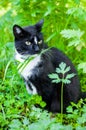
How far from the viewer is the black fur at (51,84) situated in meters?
4.02

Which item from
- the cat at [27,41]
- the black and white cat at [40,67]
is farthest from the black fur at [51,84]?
the cat at [27,41]

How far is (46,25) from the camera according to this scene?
4758mm

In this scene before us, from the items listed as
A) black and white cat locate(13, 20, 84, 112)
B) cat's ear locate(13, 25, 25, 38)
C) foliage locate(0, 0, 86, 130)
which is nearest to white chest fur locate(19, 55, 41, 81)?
black and white cat locate(13, 20, 84, 112)

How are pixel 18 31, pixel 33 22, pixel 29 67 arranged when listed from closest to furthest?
pixel 18 31 < pixel 29 67 < pixel 33 22

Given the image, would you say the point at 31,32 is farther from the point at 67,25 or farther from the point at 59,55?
the point at 67,25

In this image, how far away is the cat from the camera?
3.92 meters

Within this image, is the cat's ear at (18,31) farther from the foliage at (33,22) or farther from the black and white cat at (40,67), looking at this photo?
Result: the foliage at (33,22)

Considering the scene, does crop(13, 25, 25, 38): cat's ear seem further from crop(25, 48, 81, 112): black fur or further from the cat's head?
crop(25, 48, 81, 112): black fur

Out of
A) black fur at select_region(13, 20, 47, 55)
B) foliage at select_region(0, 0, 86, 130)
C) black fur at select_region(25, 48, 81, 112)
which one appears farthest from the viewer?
foliage at select_region(0, 0, 86, 130)

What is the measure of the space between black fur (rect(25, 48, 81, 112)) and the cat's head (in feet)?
0.50

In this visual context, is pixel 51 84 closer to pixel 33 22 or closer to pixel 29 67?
pixel 29 67

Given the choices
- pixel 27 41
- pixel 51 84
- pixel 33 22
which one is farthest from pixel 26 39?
pixel 33 22

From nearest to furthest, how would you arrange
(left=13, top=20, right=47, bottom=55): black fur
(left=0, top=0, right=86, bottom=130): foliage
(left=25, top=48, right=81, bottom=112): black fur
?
(left=13, top=20, right=47, bottom=55): black fur
(left=25, top=48, right=81, bottom=112): black fur
(left=0, top=0, right=86, bottom=130): foliage

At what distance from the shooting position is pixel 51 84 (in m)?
4.08
